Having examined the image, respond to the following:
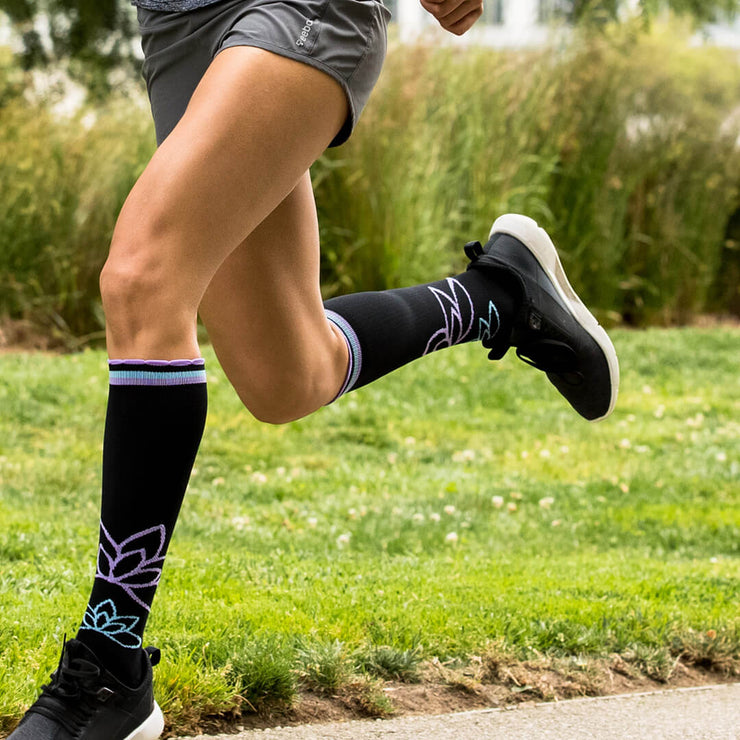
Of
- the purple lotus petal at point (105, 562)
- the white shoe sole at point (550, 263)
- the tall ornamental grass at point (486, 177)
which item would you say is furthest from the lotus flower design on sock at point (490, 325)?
the tall ornamental grass at point (486, 177)

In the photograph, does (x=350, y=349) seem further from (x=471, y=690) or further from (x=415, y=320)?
(x=471, y=690)

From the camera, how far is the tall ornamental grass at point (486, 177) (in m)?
7.88

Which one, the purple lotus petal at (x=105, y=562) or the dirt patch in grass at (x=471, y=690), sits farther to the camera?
the dirt patch in grass at (x=471, y=690)

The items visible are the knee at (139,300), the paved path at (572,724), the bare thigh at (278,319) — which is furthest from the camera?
the paved path at (572,724)

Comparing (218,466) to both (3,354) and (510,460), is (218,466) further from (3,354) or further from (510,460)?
(3,354)

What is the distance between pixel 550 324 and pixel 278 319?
0.83m

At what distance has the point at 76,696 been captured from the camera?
1703 millimetres

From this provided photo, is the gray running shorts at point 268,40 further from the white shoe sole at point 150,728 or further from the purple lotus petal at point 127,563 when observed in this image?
the white shoe sole at point 150,728

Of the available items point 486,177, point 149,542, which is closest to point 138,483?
point 149,542

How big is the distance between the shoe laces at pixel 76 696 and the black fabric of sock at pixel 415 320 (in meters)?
0.91


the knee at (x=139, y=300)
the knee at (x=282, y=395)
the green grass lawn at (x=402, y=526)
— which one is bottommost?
the green grass lawn at (x=402, y=526)

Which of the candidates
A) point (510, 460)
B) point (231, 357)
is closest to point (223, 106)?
point (231, 357)

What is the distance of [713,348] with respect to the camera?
8.27 m

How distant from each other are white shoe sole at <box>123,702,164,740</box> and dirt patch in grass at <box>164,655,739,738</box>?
305 mm
